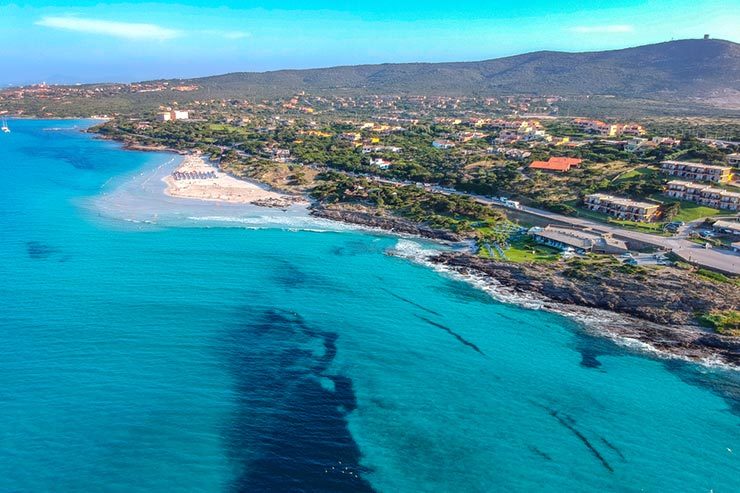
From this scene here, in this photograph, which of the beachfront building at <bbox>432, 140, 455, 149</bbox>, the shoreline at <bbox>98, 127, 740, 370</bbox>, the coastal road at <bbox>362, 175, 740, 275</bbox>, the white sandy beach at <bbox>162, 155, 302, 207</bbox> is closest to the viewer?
the shoreline at <bbox>98, 127, 740, 370</bbox>

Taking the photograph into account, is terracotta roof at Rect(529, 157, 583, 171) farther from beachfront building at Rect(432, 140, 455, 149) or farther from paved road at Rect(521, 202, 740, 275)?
beachfront building at Rect(432, 140, 455, 149)

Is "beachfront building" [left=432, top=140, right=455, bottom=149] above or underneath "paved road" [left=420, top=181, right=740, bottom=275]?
above

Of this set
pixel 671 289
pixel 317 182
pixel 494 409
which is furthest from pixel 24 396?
pixel 317 182

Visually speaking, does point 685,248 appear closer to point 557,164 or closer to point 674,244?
point 674,244

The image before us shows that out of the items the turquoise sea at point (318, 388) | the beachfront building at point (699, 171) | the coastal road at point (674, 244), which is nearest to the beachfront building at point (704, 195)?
the beachfront building at point (699, 171)

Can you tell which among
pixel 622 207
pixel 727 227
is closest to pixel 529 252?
pixel 622 207

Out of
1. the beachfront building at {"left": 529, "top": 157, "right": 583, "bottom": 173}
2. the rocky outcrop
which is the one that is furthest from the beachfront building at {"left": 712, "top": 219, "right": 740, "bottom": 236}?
the rocky outcrop

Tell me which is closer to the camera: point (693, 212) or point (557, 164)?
point (693, 212)
